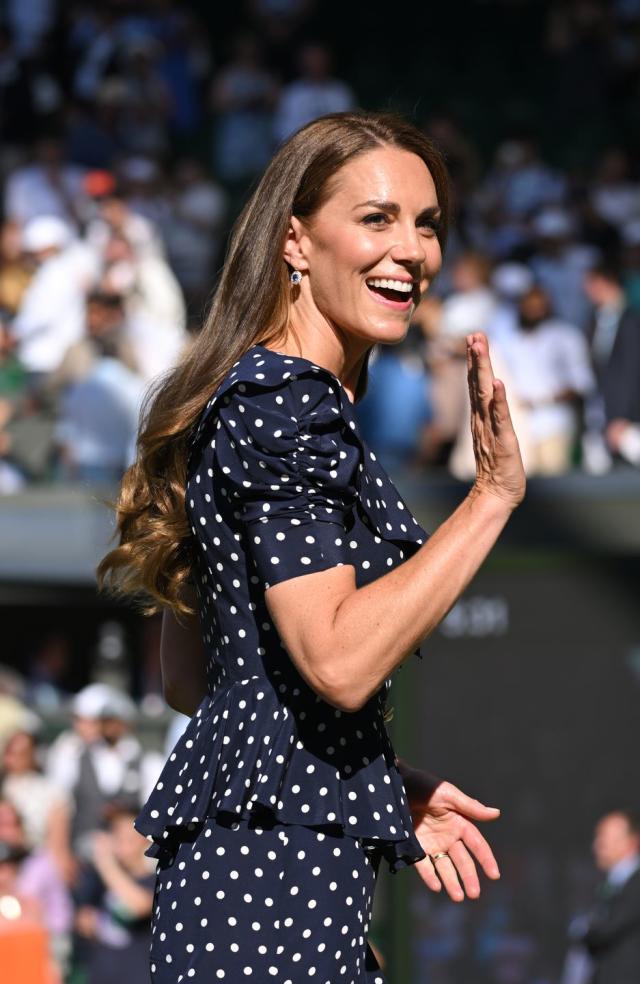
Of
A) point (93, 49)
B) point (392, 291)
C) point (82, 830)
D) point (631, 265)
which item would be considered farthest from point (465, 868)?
point (93, 49)

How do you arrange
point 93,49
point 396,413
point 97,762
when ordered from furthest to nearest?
1. point 93,49
2. point 97,762
3. point 396,413

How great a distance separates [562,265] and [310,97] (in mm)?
3490

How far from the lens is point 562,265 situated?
1063cm

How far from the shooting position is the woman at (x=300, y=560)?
2.16m

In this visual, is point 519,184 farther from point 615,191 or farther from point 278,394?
point 278,394

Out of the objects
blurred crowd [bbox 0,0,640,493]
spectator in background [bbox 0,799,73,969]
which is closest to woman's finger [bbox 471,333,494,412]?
blurred crowd [bbox 0,0,640,493]

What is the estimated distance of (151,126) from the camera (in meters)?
14.1

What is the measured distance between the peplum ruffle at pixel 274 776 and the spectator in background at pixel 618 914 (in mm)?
5613

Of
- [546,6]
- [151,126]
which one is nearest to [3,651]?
[151,126]

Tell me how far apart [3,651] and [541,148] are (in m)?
6.76

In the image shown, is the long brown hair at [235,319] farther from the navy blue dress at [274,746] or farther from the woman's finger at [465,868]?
the woman's finger at [465,868]

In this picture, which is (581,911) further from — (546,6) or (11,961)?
(546,6)

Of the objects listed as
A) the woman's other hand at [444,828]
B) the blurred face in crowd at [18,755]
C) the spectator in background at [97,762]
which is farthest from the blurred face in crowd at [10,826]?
the woman's other hand at [444,828]

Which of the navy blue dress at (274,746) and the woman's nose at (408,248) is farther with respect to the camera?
the woman's nose at (408,248)
